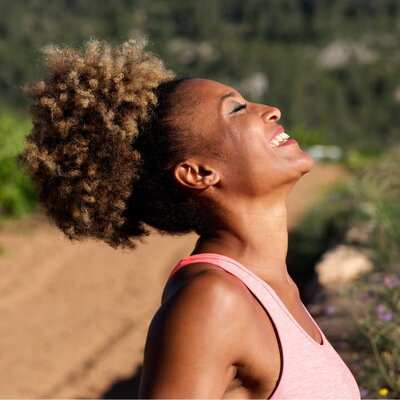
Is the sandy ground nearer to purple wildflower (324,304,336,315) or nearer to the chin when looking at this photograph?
purple wildflower (324,304,336,315)

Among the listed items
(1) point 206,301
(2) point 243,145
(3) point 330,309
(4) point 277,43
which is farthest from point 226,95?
(4) point 277,43

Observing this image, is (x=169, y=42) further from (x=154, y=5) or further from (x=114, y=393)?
(x=114, y=393)

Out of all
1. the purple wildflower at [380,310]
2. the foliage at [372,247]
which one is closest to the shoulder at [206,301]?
the foliage at [372,247]

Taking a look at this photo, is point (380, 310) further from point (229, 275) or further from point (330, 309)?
point (229, 275)

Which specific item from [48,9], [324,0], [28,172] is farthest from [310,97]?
[28,172]

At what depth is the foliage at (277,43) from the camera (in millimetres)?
28375

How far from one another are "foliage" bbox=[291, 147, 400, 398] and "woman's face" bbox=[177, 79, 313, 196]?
5.58 feet

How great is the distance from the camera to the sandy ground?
4867 millimetres

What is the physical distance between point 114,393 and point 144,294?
187 cm

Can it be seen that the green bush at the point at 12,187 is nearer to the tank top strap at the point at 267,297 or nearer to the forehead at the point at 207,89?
the forehead at the point at 207,89

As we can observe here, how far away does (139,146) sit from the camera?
67.4 inches

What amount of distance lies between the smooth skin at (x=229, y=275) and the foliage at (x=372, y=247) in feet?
5.36

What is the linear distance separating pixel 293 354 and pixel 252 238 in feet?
0.95

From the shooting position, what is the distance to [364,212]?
242 inches
